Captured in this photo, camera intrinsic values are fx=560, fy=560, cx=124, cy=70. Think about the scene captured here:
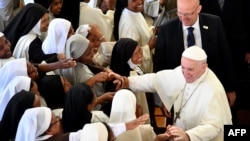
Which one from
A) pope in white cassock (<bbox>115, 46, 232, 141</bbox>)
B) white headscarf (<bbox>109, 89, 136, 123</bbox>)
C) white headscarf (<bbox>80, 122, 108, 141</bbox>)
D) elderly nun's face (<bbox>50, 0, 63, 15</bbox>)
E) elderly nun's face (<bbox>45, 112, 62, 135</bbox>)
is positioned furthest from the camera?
elderly nun's face (<bbox>50, 0, 63, 15</bbox>)

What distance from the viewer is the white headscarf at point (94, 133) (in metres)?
3.34

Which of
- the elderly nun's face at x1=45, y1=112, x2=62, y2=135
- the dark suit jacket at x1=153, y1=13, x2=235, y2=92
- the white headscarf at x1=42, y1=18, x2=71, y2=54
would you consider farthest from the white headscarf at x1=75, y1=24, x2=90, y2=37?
the elderly nun's face at x1=45, y1=112, x2=62, y2=135

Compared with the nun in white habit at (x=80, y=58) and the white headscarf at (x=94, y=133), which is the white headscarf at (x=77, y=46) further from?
the white headscarf at (x=94, y=133)

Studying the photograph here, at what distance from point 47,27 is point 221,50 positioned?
4.85 ft

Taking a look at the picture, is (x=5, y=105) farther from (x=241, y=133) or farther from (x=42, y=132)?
(x=241, y=133)

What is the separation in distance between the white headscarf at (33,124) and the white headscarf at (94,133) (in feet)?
0.77

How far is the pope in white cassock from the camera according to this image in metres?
3.79

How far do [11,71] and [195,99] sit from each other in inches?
53.5

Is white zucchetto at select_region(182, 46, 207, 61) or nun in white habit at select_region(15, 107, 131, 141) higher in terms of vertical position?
white zucchetto at select_region(182, 46, 207, 61)

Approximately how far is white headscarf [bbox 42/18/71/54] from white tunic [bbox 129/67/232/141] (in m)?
0.70

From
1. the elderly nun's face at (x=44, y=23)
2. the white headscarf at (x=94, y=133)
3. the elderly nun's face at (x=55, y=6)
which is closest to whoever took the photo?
the white headscarf at (x=94, y=133)

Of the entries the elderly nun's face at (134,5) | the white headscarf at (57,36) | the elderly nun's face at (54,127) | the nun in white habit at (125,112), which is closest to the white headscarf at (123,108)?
the nun in white habit at (125,112)

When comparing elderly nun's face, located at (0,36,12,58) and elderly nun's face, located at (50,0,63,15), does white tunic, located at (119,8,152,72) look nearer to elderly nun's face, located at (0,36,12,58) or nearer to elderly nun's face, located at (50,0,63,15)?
elderly nun's face, located at (50,0,63,15)

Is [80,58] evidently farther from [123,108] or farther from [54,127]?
[54,127]
